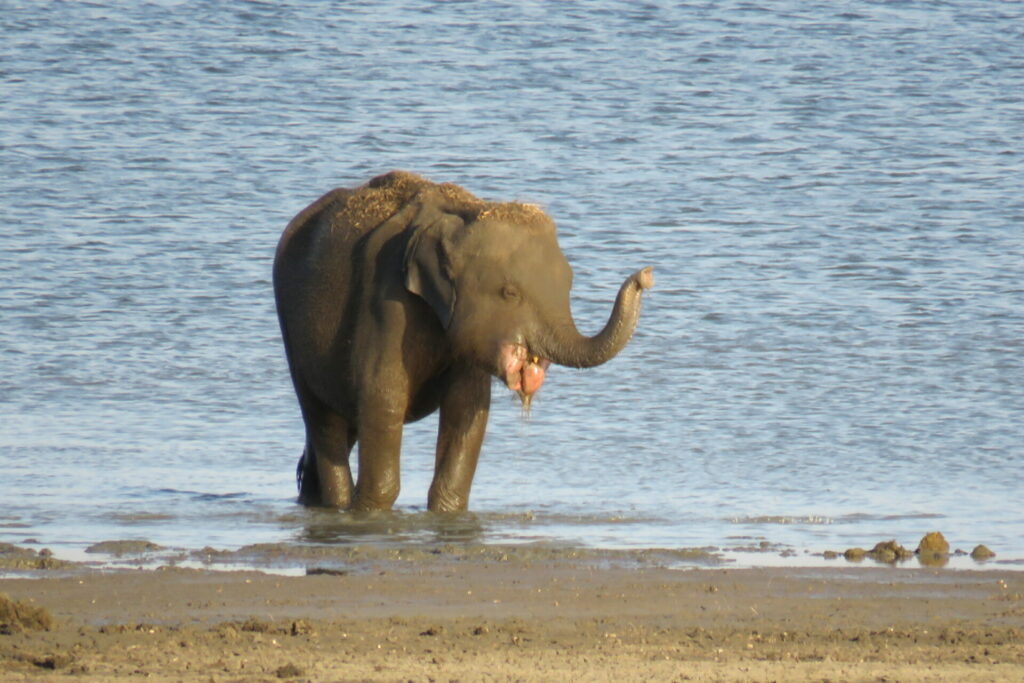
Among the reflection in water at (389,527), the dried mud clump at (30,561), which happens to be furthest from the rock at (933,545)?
the dried mud clump at (30,561)

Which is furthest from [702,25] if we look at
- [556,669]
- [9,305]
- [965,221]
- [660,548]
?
[556,669]

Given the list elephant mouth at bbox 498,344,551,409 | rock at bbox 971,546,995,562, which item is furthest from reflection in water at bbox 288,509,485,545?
rock at bbox 971,546,995,562

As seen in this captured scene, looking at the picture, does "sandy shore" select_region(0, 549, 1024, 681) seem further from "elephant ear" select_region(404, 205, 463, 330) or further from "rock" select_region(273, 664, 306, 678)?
"elephant ear" select_region(404, 205, 463, 330)

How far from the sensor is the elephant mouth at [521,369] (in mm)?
11109

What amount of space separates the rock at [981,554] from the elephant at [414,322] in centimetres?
204

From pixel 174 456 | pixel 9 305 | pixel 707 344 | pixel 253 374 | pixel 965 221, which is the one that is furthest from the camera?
pixel 965 221

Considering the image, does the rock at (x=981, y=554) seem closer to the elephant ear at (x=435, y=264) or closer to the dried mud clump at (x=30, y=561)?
the elephant ear at (x=435, y=264)

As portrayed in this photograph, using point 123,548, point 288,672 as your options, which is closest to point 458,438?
point 123,548

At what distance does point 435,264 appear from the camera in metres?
11.2

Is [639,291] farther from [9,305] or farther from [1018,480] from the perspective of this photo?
[9,305]

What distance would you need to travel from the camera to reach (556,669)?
7.73 m

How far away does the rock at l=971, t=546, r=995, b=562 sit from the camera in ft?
33.5

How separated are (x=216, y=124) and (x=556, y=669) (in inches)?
886

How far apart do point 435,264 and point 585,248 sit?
36.2 ft
